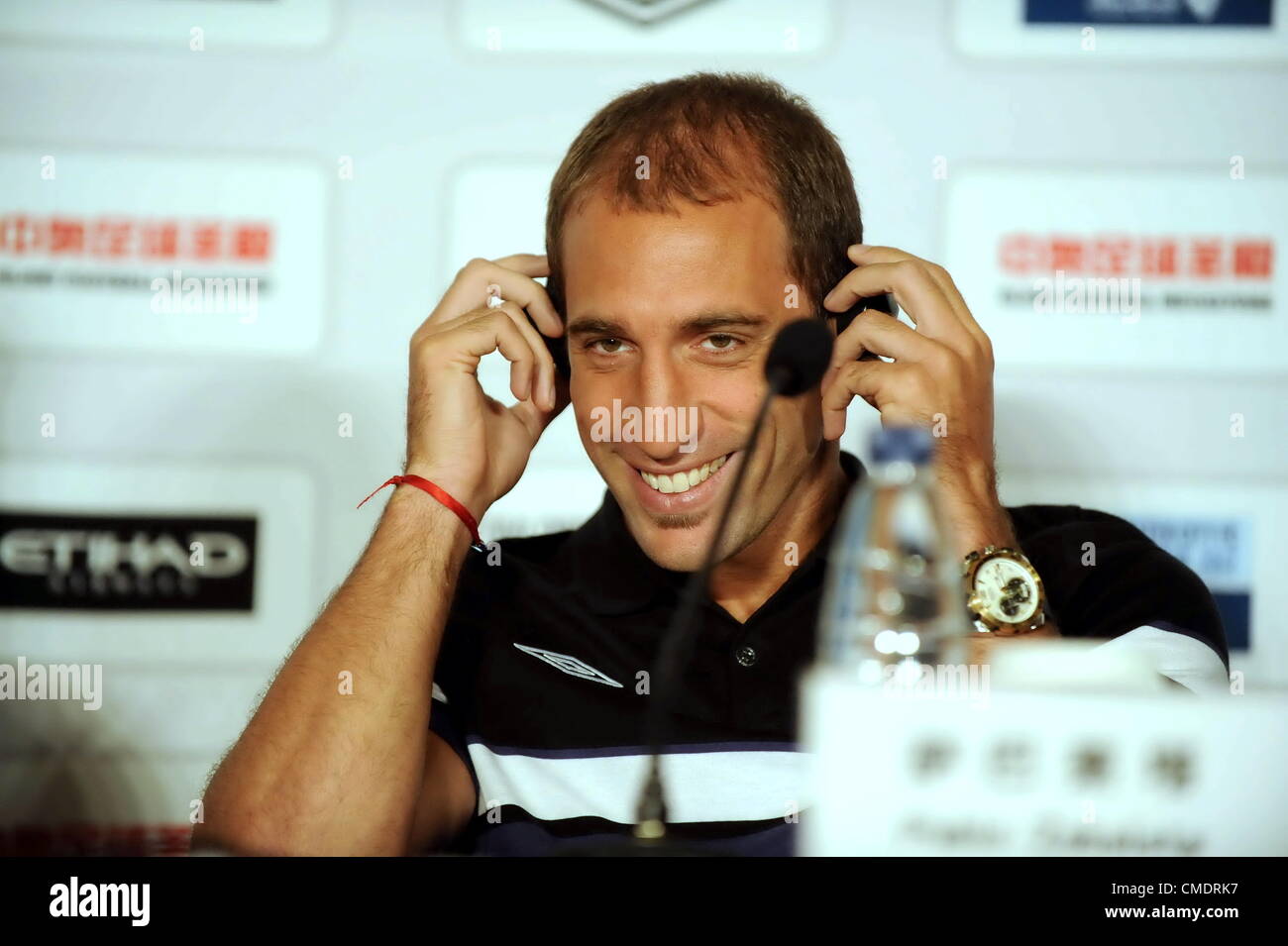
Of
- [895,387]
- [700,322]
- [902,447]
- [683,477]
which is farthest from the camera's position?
[683,477]

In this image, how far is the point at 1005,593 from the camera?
1.30m

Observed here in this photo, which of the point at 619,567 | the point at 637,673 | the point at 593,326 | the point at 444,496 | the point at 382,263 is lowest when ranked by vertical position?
the point at 637,673

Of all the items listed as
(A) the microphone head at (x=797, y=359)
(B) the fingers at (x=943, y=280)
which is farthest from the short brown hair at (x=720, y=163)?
(A) the microphone head at (x=797, y=359)

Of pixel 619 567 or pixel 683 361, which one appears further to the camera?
pixel 619 567

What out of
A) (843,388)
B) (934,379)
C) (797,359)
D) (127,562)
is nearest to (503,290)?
(843,388)

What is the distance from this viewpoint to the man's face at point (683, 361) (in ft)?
5.22

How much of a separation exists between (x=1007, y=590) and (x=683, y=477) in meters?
0.52

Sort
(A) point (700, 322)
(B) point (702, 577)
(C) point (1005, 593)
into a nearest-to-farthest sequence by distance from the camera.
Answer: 1. (B) point (702, 577)
2. (C) point (1005, 593)
3. (A) point (700, 322)

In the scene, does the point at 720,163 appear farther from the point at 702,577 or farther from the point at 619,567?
the point at 702,577

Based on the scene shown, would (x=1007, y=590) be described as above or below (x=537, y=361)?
below

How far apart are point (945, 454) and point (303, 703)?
79cm

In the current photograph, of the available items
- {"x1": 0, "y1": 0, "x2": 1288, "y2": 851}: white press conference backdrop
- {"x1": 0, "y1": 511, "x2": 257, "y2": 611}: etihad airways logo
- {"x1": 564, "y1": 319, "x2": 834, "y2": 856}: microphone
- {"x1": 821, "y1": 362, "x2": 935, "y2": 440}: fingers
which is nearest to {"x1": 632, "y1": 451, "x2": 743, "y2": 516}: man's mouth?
{"x1": 821, "y1": 362, "x2": 935, "y2": 440}: fingers
